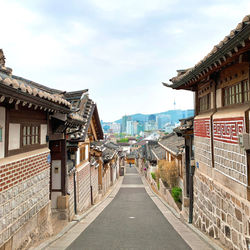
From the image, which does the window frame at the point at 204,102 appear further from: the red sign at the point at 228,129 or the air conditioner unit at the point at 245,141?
the air conditioner unit at the point at 245,141

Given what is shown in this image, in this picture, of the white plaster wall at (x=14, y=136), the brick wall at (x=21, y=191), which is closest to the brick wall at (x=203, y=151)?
the brick wall at (x=21, y=191)

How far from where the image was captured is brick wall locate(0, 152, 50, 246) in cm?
551

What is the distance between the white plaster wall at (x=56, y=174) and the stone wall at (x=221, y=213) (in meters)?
6.47

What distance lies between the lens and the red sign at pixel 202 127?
336 inches

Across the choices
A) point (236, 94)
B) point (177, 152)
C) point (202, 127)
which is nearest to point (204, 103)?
point (202, 127)

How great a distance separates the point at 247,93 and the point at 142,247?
18.5ft

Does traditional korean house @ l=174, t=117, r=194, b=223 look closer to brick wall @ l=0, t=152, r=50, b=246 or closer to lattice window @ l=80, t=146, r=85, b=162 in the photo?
lattice window @ l=80, t=146, r=85, b=162

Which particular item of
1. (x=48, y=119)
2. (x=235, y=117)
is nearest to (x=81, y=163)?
(x=48, y=119)

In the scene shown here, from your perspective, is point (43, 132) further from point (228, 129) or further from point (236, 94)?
point (236, 94)

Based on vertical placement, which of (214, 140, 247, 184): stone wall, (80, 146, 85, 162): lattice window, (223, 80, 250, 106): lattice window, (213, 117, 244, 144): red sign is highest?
(223, 80, 250, 106): lattice window

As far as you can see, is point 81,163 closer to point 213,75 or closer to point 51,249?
point 51,249

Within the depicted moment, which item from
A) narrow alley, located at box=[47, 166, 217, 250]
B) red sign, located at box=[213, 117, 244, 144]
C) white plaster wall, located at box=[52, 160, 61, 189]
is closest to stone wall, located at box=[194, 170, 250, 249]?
narrow alley, located at box=[47, 166, 217, 250]

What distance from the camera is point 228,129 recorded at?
661 cm

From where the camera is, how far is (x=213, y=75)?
313 inches
